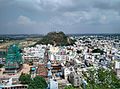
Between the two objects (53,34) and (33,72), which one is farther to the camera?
(53,34)

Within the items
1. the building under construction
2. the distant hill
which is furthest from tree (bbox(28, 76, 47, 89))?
the distant hill

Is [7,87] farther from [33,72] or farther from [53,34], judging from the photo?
[53,34]

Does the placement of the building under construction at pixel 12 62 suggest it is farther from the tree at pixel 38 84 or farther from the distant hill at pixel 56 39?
the distant hill at pixel 56 39

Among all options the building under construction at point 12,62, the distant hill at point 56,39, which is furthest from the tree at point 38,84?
the distant hill at point 56,39

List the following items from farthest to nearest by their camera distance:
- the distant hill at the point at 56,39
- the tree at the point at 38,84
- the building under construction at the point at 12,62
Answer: the distant hill at the point at 56,39 → the building under construction at the point at 12,62 → the tree at the point at 38,84

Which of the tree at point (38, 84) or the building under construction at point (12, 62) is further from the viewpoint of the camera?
the building under construction at point (12, 62)

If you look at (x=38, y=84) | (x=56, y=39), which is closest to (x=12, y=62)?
(x=38, y=84)

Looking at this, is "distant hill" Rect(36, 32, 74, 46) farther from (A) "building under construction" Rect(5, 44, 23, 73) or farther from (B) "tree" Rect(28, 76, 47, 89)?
(B) "tree" Rect(28, 76, 47, 89)

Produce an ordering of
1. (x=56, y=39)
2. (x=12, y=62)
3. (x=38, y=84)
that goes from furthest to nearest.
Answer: (x=56, y=39), (x=12, y=62), (x=38, y=84)

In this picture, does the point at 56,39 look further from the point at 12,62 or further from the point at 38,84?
the point at 38,84

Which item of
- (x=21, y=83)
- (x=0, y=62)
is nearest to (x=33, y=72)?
(x=21, y=83)

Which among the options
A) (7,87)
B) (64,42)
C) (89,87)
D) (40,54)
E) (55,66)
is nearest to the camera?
(89,87)
